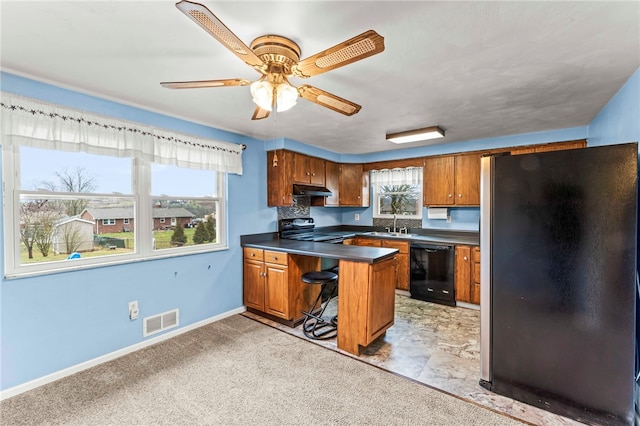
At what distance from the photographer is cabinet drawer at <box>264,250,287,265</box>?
124 inches

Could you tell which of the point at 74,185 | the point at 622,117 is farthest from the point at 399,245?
the point at 74,185

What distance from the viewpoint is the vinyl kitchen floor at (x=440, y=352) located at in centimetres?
192

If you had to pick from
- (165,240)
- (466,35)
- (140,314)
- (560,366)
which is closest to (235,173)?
(165,240)

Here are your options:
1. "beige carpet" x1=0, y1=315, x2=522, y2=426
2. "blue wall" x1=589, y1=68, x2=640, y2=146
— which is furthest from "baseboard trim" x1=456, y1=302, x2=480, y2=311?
"blue wall" x1=589, y1=68, x2=640, y2=146

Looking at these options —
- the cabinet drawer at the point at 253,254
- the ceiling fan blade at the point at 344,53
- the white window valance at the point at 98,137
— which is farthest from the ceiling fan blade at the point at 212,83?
the cabinet drawer at the point at 253,254

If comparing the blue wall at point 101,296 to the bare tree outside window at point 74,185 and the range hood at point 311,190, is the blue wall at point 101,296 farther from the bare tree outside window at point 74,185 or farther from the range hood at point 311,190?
the range hood at point 311,190

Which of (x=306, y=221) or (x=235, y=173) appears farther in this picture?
(x=306, y=221)

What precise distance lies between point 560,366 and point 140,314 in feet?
11.1

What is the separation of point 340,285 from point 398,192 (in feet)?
9.15

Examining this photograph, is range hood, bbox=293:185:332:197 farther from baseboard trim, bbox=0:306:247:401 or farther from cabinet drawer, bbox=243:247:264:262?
baseboard trim, bbox=0:306:247:401

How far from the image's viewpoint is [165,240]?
2.94 meters

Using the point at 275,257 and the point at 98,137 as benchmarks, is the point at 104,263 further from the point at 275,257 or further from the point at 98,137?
the point at 275,257

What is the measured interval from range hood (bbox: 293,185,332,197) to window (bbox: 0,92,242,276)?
0.96 m

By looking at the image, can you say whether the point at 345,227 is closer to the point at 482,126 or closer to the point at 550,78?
the point at 482,126
